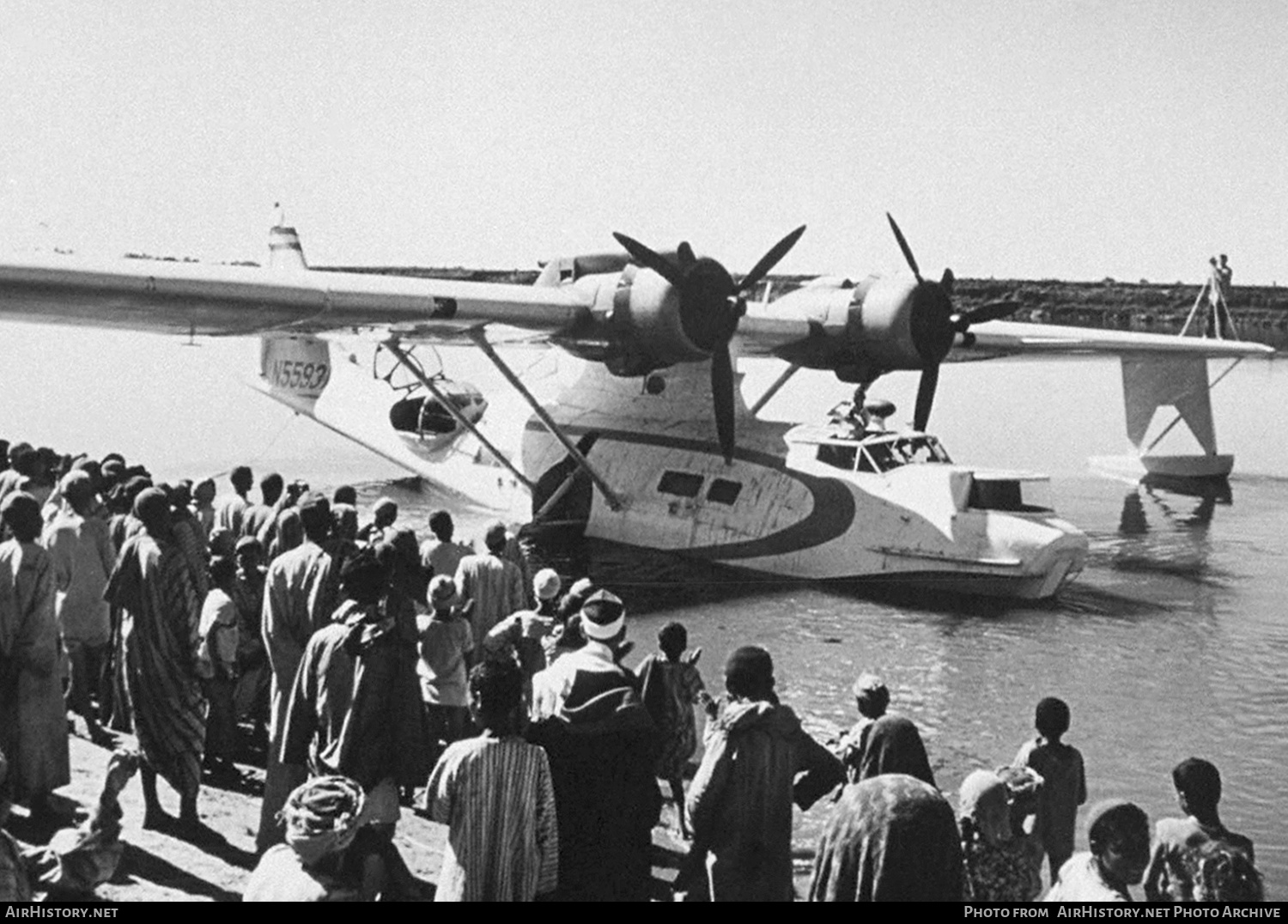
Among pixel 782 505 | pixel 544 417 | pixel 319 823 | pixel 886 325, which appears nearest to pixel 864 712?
pixel 319 823

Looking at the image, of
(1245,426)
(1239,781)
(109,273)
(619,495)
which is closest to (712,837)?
(1239,781)

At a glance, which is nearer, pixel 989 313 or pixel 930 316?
pixel 930 316

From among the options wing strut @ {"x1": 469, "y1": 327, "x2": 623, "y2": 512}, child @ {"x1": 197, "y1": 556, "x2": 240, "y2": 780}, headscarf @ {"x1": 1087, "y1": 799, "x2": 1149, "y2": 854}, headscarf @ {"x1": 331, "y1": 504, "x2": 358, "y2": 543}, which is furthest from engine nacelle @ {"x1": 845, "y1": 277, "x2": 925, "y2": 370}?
headscarf @ {"x1": 1087, "y1": 799, "x2": 1149, "y2": 854}

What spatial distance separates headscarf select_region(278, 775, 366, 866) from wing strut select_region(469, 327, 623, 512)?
1238 cm

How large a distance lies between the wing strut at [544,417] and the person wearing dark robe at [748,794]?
1155 cm

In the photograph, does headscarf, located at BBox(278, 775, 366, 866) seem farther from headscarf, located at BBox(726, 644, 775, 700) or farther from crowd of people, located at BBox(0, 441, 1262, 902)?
headscarf, located at BBox(726, 644, 775, 700)

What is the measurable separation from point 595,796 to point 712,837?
49cm

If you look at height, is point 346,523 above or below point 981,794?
above

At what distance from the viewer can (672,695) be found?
21.0ft

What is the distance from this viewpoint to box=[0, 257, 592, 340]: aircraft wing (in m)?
11.9

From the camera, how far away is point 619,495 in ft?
57.5

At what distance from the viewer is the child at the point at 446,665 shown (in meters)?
7.09

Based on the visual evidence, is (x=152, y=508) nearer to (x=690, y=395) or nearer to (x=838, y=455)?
(x=838, y=455)

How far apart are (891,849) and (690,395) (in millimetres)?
14135
